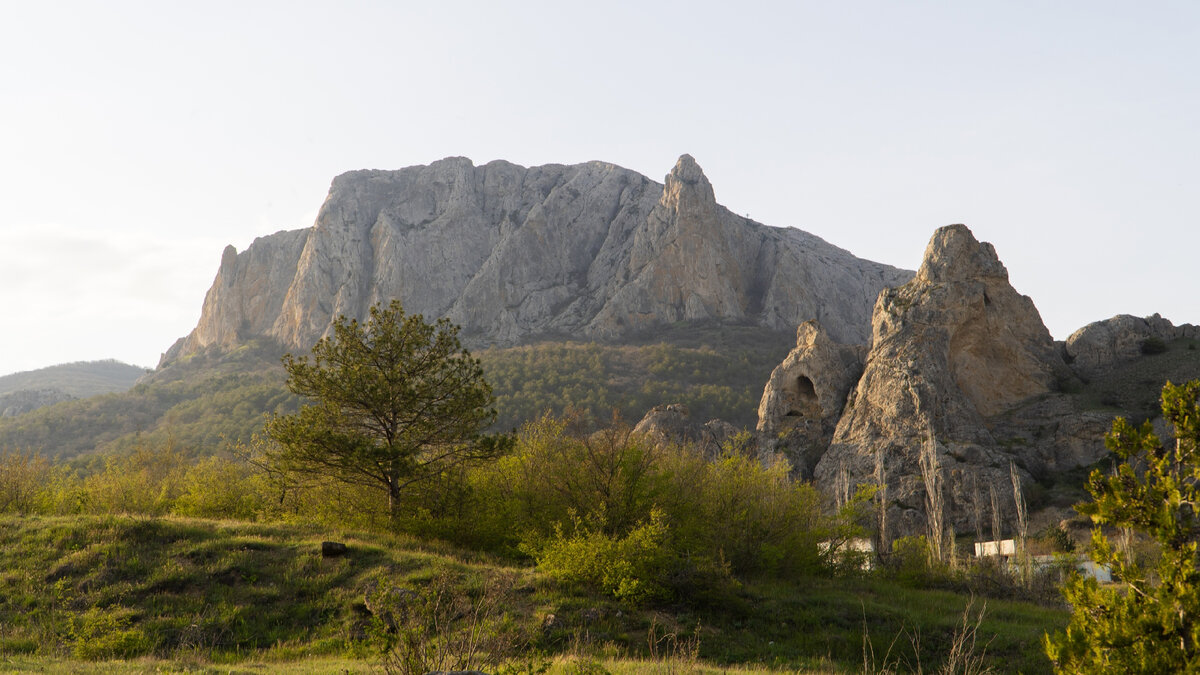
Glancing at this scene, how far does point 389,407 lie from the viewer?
76.7ft

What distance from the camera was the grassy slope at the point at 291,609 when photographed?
537 inches

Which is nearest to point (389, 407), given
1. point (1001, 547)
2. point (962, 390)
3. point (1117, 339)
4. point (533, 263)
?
point (1001, 547)

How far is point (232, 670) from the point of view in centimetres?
1073

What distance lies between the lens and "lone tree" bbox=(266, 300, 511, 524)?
22.1 meters

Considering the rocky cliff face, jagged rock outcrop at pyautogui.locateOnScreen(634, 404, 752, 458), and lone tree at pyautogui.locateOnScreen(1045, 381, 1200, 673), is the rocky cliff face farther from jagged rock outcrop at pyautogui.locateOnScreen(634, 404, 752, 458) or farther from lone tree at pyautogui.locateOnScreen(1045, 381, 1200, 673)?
lone tree at pyautogui.locateOnScreen(1045, 381, 1200, 673)

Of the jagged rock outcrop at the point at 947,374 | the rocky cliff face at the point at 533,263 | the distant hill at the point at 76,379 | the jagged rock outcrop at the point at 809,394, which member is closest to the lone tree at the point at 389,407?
the jagged rock outcrop at the point at 947,374

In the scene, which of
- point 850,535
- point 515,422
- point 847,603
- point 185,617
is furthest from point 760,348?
point 185,617

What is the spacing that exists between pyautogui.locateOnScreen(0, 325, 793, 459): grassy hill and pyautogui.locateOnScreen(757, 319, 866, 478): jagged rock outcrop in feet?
56.0

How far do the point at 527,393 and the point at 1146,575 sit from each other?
74.3m

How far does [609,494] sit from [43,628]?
1283cm

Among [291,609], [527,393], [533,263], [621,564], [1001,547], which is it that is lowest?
[1001,547]

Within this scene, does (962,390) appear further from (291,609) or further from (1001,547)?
(291,609)

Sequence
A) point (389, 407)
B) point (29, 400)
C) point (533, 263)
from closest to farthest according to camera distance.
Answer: point (389, 407)
point (29, 400)
point (533, 263)

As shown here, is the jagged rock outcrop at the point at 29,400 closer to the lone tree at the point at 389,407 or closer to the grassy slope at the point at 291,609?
the lone tree at the point at 389,407
